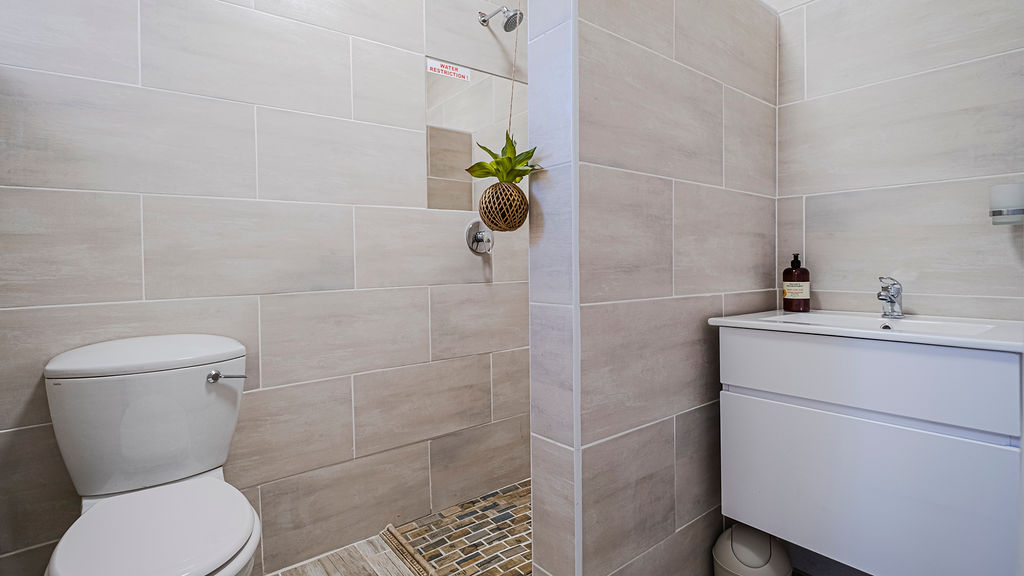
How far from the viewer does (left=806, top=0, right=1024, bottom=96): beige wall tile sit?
1289 mm

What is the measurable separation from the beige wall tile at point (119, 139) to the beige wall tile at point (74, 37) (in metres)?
0.03

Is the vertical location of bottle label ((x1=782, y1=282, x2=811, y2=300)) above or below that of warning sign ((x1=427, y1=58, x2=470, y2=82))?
below

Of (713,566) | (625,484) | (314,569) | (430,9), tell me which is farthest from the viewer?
(430,9)

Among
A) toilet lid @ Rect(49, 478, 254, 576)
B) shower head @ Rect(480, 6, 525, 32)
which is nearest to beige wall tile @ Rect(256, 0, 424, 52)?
shower head @ Rect(480, 6, 525, 32)

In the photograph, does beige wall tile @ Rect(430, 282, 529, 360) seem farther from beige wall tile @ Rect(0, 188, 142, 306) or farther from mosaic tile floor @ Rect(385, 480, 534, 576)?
beige wall tile @ Rect(0, 188, 142, 306)

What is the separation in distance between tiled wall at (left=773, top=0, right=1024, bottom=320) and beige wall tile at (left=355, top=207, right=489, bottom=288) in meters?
1.18

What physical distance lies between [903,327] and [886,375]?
0.34 meters

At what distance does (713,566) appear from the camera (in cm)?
148

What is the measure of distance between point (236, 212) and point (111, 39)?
52cm

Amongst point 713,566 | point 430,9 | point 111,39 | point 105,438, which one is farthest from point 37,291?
point 713,566

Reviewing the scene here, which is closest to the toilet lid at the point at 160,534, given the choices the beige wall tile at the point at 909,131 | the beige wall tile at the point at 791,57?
the beige wall tile at the point at 909,131

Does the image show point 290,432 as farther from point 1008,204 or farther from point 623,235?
point 1008,204

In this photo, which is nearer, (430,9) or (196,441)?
(196,441)

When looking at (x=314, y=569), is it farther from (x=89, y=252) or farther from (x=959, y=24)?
(x=959, y=24)
